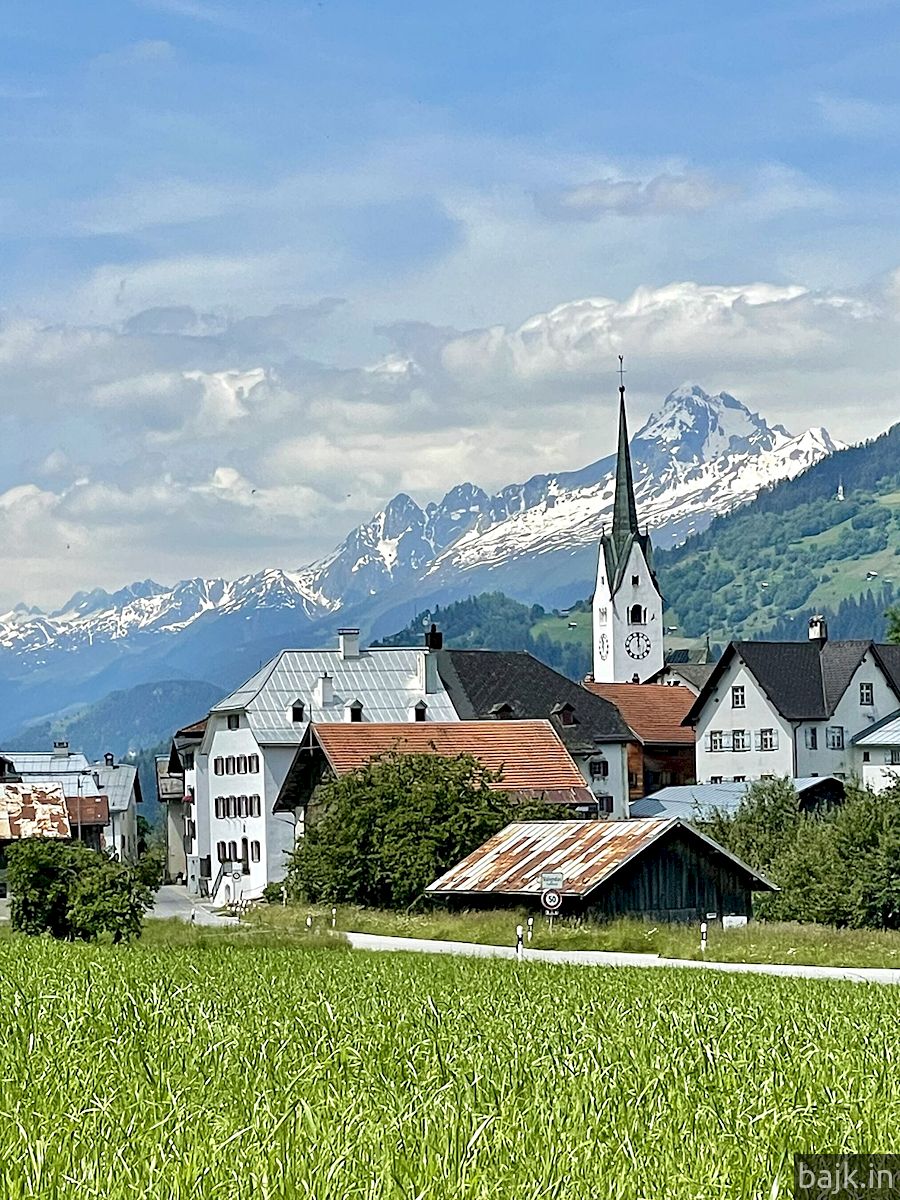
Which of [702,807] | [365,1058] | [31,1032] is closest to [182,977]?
[31,1032]

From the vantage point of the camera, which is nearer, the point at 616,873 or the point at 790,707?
the point at 616,873

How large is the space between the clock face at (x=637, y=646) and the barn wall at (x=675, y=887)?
119786 mm

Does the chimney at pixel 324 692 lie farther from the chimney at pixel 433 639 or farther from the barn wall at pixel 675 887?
the barn wall at pixel 675 887

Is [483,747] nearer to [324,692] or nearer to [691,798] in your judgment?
[324,692]

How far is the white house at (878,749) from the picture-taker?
96.0m

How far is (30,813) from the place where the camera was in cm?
8962

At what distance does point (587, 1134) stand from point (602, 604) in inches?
6441

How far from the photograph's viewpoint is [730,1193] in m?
6.76

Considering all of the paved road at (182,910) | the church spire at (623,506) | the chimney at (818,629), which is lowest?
the paved road at (182,910)

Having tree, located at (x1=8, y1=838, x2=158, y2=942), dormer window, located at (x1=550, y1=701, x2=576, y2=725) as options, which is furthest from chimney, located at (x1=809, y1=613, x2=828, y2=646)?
tree, located at (x1=8, y1=838, x2=158, y2=942)

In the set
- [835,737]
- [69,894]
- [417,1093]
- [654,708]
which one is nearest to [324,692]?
[835,737]

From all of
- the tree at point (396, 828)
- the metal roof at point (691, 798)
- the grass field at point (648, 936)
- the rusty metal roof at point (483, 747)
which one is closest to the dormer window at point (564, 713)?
the metal roof at point (691, 798)

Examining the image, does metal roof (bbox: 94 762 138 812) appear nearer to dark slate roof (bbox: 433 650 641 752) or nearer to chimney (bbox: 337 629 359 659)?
dark slate roof (bbox: 433 650 641 752)

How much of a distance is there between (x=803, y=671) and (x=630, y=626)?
68.8 m
